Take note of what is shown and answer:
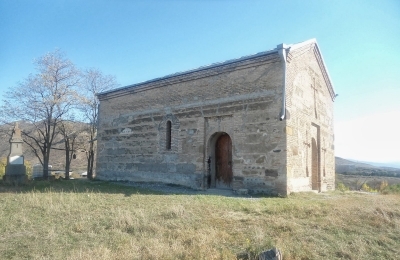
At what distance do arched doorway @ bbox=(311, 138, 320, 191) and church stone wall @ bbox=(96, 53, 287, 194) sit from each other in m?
3.88

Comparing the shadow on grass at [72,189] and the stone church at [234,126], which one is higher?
the stone church at [234,126]

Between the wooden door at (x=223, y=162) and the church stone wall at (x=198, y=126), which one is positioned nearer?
the church stone wall at (x=198, y=126)

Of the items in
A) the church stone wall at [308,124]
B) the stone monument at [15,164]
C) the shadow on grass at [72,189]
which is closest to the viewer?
the church stone wall at [308,124]

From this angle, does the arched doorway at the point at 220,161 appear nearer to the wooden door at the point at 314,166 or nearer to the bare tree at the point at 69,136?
the wooden door at the point at 314,166

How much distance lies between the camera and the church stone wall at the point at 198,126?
9.89 meters

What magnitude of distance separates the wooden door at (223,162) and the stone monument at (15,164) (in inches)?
362

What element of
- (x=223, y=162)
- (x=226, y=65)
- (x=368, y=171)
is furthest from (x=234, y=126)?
(x=368, y=171)

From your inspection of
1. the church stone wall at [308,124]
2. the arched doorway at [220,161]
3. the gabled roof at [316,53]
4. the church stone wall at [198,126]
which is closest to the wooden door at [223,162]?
the arched doorway at [220,161]

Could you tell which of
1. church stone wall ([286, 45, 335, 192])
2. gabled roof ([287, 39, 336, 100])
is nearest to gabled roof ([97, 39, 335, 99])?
gabled roof ([287, 39, 336, 100])

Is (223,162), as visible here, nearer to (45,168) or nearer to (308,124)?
(308,124)

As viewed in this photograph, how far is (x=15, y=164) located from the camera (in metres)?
13.5

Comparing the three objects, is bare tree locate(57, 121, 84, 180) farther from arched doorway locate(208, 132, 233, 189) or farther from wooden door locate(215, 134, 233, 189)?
wooden door locate(215, 134, 233, 189)

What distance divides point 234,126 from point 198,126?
1.68 metres

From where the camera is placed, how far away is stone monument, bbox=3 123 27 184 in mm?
13234
